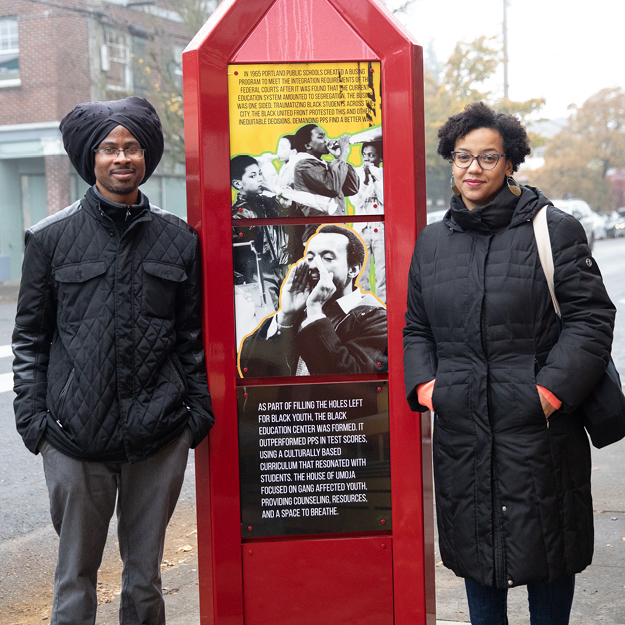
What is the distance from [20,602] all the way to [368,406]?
7.10 feet

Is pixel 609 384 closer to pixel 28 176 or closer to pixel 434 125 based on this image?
pixel 28 176

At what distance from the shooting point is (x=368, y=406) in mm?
2902

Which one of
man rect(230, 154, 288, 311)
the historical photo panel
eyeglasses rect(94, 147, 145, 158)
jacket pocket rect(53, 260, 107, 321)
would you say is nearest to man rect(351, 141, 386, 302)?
the historical photo panel

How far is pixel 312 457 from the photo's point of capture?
9.51ft

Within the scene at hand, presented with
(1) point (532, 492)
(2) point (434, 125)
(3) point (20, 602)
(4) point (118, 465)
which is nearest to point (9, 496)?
(3) point (20, 602)

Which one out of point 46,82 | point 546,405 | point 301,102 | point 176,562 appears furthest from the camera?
point 46,82

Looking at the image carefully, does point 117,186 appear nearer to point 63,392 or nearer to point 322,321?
point 63,392

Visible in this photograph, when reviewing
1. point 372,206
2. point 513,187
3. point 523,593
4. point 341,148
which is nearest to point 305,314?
point 372,206

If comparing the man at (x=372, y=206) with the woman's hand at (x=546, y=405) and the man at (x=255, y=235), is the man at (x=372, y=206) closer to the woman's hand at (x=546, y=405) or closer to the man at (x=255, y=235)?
the man at (x=255, y=235)

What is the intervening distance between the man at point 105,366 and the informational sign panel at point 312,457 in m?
0.31

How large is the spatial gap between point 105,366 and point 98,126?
77 cm

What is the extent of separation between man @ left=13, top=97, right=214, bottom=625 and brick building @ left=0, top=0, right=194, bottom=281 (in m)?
18.2

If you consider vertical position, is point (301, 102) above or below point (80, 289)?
above

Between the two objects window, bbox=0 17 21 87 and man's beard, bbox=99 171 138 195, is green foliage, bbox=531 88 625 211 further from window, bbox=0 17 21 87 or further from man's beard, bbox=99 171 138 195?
man's beard, bbox=99 171 138 195
